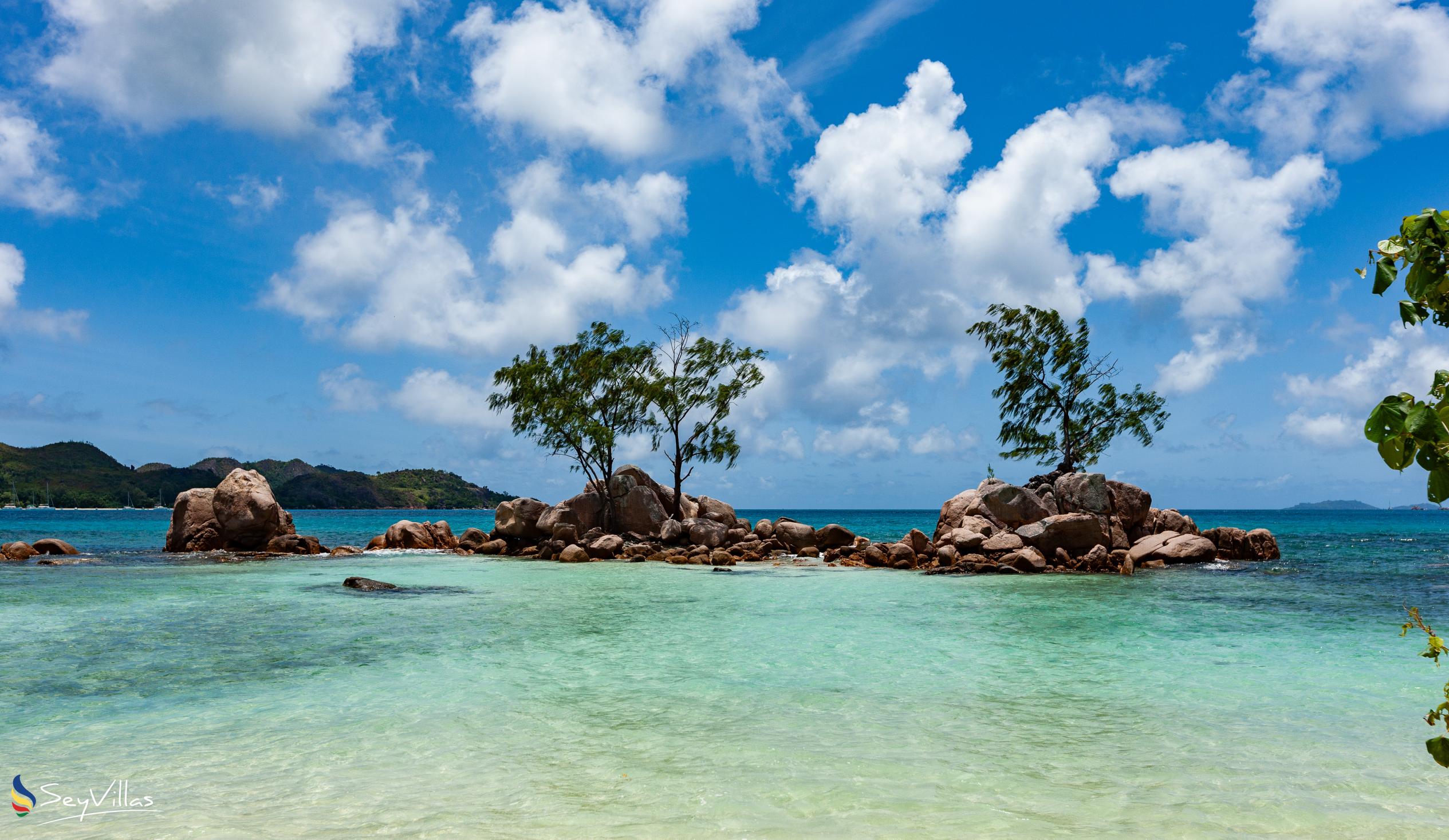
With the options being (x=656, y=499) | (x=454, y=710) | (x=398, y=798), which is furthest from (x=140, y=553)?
(x=398, y=798)

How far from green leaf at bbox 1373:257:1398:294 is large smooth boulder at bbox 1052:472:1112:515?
36.5m

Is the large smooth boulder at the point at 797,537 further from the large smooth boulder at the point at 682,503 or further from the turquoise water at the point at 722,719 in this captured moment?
the turquoise water at the point at 722,719

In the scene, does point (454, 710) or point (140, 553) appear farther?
point (140, 553)

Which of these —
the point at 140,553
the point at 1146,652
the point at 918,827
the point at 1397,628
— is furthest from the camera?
the point at 140,553

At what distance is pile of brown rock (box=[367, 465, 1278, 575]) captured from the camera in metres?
32.4

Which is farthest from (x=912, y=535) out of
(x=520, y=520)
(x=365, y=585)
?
(x=365, y=585)

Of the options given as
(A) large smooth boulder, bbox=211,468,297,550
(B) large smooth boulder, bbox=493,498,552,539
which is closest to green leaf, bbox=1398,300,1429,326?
(B) large smooth boulder, bbox=493,498,552,539

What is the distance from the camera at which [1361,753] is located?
825 cm

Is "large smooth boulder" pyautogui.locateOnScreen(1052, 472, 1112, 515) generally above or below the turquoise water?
above

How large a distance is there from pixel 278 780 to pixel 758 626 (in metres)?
10.9

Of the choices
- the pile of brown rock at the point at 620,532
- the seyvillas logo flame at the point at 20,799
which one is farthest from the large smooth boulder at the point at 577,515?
the seyvillas logo flame at the point at 20,799

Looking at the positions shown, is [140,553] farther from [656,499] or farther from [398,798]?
[398,798]

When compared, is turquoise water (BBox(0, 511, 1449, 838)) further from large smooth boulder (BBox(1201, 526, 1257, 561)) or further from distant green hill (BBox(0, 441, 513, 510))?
distant green hill (BBox(0, 441, 513, 510))

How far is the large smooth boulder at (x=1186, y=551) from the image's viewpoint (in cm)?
3366
